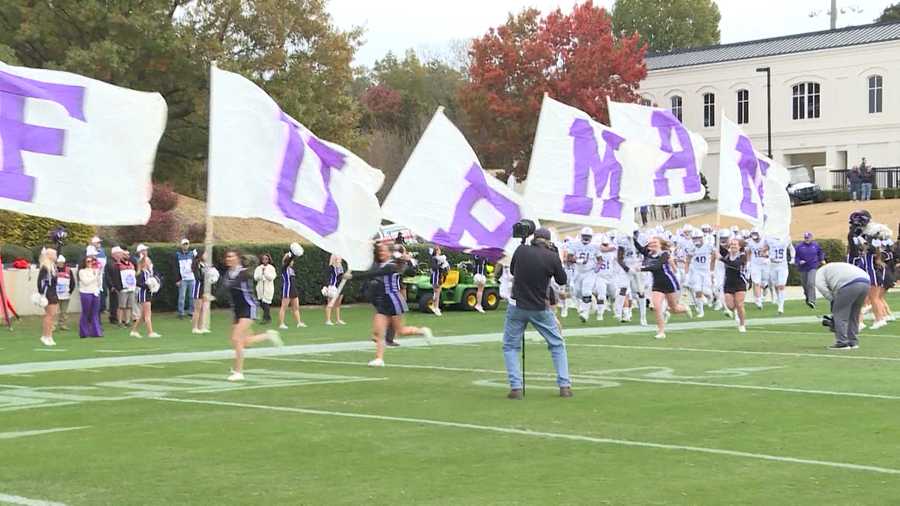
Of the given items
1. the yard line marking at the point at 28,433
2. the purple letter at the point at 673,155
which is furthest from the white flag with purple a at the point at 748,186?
the yard line marking at the point at 28,433

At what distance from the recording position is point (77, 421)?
1143cm

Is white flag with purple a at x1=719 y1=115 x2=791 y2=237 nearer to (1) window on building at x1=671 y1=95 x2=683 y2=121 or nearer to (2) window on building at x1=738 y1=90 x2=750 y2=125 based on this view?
(2) window on building at x1=738 y1=90 x2=750 y2=125

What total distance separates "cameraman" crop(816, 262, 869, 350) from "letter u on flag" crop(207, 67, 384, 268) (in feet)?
19.8

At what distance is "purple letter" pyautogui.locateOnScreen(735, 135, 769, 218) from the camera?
26.2 meters

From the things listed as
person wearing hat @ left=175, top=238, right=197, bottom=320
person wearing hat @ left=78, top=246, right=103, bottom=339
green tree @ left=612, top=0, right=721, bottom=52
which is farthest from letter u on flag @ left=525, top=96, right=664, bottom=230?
green tree @ left=612, top=0, right=721, bottom=52

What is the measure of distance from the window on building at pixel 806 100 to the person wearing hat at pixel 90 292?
4749 cm

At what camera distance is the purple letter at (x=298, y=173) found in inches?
576

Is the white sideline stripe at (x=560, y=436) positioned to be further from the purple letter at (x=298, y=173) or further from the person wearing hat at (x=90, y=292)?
the person wearing hat at (x=90, y=292)

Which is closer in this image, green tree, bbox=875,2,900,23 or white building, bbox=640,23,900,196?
white building, bbox=640,23,900,196

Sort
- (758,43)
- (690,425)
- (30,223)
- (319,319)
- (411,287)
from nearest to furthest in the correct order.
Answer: (690,425) < (319,319) < (411,287) < (30,223) < (758,43)

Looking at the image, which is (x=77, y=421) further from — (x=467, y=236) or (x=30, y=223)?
(x=30, y=223)

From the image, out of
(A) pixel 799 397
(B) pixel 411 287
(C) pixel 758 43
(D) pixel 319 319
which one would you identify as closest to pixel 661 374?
(A) pixel 799 397

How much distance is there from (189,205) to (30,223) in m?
10.4

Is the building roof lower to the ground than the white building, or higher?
higher
